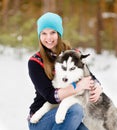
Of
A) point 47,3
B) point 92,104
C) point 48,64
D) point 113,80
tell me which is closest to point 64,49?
point 48,64

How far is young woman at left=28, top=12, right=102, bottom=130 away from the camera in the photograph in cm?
370

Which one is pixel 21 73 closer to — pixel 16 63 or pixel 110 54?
pixel 16 63

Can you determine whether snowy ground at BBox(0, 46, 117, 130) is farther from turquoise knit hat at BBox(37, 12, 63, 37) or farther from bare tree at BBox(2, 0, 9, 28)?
turquoise knit hat at BBox(37, 12, 63, 37)

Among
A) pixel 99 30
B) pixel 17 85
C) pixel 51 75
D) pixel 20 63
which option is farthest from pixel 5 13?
pixel 51 75

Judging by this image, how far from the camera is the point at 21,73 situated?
8391 mm

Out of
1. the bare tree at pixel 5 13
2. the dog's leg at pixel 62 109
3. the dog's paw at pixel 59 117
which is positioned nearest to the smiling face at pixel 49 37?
the dog's leg at pixel 62 109

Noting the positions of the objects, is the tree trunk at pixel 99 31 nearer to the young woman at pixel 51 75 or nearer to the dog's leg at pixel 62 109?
the young woman at pixel 51 75

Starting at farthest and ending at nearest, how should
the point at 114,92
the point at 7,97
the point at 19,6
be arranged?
the point at 19,6, the point at 114,92, the point at 7,97

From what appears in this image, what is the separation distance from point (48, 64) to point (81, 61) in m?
0.31

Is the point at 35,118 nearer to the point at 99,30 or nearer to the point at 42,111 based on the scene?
the point at 42,111

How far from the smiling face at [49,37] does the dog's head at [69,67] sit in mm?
166

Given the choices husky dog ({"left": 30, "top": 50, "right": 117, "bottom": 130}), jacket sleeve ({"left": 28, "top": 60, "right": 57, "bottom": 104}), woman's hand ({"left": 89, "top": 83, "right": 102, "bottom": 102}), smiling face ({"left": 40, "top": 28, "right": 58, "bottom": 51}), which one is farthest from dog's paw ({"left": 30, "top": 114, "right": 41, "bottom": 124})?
smiling face ({"left": 40, "top": 28, "right": 58, "bottom": 51})

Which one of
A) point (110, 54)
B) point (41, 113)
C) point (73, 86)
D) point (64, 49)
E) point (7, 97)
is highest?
point (64, 49)

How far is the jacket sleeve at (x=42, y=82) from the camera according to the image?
370 centimetres
